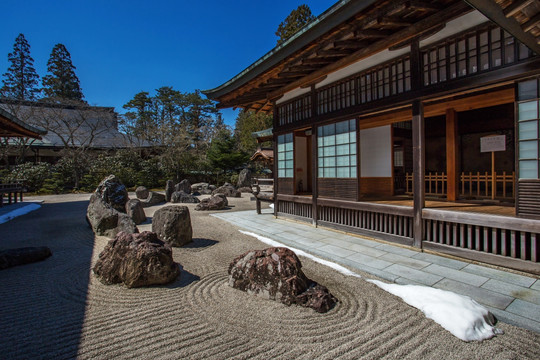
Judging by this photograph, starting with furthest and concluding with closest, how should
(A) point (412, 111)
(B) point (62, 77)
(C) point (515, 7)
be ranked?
(B) point (62, 77)
(A) point (412, 111)
(C) point (515, 7)

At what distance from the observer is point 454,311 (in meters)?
2.53

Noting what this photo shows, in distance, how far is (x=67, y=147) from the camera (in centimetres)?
2048

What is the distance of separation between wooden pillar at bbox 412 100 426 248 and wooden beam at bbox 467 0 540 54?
1835mm

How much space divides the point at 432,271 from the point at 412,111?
2.88 m

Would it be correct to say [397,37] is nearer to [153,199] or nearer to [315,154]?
[315,154]

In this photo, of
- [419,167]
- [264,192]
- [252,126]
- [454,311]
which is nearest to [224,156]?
[252,126]

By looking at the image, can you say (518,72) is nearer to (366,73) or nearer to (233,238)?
(366,73)

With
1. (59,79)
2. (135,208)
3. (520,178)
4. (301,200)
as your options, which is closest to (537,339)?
(520,178)

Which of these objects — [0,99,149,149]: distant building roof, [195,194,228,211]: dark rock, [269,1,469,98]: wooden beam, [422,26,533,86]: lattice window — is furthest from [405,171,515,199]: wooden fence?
[0,99,149,149]: distant building roof

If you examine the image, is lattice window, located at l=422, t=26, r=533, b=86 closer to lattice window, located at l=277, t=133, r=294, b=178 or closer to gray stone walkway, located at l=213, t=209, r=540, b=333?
gray stone walkway, located at l=213, t=209, r=540, b=333

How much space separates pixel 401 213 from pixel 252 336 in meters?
3.81

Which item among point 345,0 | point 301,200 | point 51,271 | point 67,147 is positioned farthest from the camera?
point 67,147

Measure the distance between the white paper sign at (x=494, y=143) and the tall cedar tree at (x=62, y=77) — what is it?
40552 mm

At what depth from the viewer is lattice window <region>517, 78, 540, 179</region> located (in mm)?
3445
